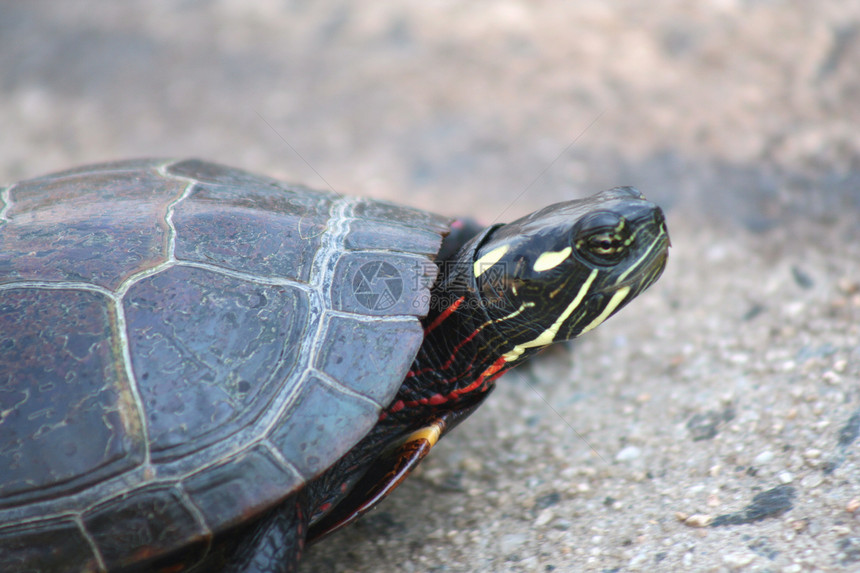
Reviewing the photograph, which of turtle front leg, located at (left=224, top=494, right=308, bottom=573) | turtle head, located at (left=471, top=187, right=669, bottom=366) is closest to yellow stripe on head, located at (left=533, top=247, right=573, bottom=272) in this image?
turtle head, located at (left=471, top=187, right=669, bottom=366)

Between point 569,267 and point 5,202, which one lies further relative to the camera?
point 5,202

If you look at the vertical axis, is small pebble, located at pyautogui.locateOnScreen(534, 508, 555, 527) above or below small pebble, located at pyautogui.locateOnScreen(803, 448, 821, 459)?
below

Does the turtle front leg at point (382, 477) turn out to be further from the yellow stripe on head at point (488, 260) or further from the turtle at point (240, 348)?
the yellow stripe on head at point (488, 260)

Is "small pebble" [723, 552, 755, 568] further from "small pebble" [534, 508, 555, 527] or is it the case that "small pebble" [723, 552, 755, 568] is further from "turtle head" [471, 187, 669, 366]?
"turtle head" [471, 187, 669, 366]

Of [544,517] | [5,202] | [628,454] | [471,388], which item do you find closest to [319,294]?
[471,388]

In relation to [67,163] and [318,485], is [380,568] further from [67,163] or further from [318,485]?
[67,163]

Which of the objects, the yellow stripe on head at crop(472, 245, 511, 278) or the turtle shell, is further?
the yellow stripe on head at crop(472, 245, 511, 278)

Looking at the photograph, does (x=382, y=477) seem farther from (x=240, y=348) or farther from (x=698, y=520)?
(x=698, y=520)
